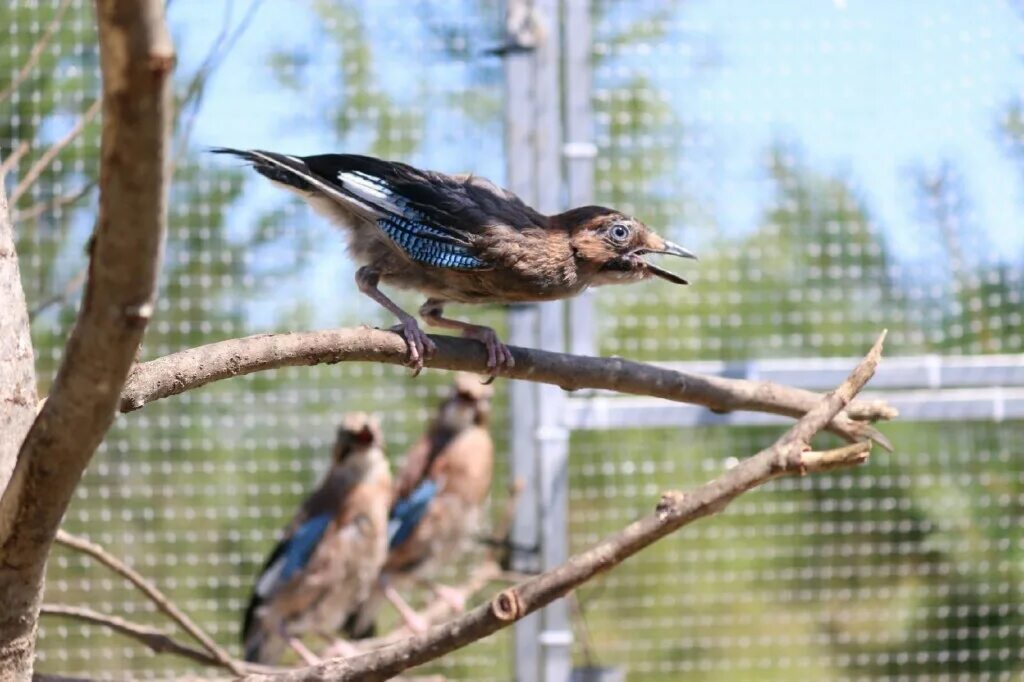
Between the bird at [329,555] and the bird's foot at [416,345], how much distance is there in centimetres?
166

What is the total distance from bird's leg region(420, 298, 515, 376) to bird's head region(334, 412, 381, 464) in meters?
1.16

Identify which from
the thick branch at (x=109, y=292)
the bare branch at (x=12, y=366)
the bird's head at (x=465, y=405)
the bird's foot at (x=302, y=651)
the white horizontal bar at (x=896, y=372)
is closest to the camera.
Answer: the thick branch at (x=109, y=292)

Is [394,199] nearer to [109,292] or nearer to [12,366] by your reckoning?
[12,366]

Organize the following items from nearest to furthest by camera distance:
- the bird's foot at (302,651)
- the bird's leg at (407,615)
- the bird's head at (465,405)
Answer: the bird's foot at (302,651), the bird's leg at (407,615), the bird's head at (465,405)

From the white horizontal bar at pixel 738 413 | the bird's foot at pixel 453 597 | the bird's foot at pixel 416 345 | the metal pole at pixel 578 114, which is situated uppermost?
the metal pole at pixel 578 114

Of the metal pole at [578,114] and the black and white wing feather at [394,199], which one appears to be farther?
the metal pole at [578,114]

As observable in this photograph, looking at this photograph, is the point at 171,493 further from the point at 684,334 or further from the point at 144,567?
the point at 684,334

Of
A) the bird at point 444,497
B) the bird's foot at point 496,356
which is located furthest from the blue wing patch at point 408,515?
the bird's foot at point 496,356

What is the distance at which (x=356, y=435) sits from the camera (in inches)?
130

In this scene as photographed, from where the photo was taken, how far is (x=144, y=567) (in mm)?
3443

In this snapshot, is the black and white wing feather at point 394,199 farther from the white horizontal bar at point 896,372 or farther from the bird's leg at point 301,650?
the bird's leg at point 301,650

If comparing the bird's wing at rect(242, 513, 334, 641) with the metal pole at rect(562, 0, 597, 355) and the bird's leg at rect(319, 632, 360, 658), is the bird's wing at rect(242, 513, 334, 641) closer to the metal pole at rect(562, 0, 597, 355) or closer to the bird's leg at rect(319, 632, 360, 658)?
the bird's leg at rect(319, 632, 360, 658)

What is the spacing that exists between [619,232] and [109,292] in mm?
1473

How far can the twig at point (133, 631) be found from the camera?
1.78 metres
